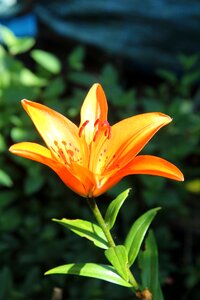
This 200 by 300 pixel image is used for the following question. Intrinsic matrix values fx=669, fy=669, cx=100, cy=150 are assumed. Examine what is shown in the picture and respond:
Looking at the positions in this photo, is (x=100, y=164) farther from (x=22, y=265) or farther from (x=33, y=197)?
(x=33, y=197)

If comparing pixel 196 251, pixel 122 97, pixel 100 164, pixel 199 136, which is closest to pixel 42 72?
pixel 122 97

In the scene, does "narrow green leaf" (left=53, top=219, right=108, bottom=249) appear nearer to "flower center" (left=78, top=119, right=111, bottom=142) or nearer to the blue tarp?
"flower center" (left=78, top=119, right=111, bottom=142)

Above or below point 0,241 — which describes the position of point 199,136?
above

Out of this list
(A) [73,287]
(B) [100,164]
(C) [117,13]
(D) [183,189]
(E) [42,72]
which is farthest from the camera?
(C) [117,13]

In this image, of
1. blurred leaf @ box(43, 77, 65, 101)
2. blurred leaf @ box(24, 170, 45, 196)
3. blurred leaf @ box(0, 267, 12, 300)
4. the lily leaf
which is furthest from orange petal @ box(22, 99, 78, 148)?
blurred leaf @ box(43, 77, 65, 101)

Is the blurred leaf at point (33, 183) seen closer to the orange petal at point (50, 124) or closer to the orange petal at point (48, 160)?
the orange petal at point (50, 124)

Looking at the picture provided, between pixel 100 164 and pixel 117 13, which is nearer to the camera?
pixel 100 164

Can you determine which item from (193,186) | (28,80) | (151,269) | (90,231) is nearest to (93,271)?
(90,231)

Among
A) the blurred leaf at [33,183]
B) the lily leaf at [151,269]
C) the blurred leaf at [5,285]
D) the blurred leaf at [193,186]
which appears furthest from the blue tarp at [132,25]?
the lily leaf at [151,269]
